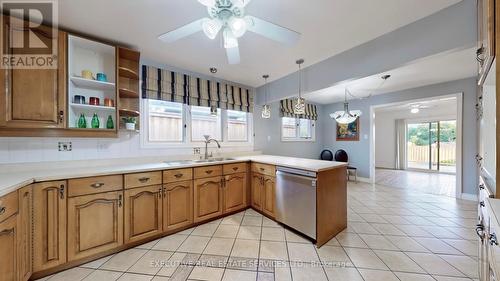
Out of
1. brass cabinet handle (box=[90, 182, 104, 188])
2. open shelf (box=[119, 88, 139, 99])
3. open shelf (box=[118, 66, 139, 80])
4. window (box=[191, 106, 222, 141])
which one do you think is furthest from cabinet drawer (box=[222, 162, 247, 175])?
open shelf (box=[118, 66, 139, 80])

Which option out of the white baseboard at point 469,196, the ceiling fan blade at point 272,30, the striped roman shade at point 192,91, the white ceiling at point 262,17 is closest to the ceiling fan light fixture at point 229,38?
the ceiling fan blade at point 272,30

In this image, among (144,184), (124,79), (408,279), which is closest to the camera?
(408,279)

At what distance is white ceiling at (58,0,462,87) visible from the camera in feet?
5.46

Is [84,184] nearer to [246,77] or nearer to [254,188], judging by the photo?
[254,188]

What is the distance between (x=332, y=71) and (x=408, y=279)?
2395 mm

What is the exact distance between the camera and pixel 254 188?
3.08 m

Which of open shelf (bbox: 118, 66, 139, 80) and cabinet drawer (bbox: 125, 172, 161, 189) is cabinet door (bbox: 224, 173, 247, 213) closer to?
cabinet drawer (bbox: 125, 172, 161, 189)

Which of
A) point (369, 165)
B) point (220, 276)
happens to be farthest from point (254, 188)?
point (369, 165)

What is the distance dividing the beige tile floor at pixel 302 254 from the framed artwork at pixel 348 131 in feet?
9.34

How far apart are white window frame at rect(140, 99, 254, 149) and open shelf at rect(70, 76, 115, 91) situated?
450 millimetres

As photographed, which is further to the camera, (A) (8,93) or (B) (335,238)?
(B) (335,238)

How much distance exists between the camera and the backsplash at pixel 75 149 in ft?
6.23

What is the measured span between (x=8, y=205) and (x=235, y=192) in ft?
7.24

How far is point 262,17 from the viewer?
6.00 ft
